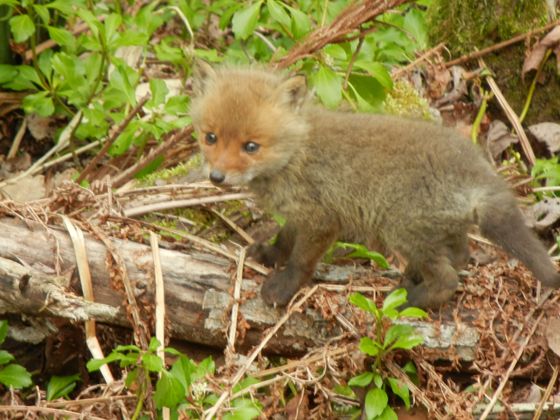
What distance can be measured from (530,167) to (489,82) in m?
0.96

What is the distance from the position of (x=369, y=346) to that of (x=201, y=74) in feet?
7.09

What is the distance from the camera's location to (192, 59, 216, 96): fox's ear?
5.07 metres

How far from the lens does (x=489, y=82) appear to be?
23.4 ft

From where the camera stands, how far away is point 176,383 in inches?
149

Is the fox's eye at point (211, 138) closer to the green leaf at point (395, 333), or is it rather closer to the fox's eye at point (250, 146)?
the fox's eye at point (250, 146)

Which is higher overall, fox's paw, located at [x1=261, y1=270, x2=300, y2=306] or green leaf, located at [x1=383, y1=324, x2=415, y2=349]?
green leaf, located at [x1=383, y1=324, x2=415, y2=349]

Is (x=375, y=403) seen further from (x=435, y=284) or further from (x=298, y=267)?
(x=298, y=267)

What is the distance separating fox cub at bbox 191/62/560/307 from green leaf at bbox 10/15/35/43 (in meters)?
1.98

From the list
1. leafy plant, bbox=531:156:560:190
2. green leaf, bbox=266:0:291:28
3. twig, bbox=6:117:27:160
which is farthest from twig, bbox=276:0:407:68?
twig, bbox=6:117:27:160

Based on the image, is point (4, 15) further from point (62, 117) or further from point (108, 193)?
point (108, 193)

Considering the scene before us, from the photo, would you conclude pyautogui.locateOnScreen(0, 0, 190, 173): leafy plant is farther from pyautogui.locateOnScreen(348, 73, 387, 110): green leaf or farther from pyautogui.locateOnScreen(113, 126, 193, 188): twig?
pyautogui.locateOnScreen(348, 73, 387, 110): green leaf

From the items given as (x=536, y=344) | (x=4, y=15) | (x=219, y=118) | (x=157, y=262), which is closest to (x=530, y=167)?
(x=536, y=344)

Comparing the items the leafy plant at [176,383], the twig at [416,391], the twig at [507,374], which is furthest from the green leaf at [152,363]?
the twig at [507,374]

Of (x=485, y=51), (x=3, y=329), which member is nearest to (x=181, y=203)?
(x=3, y=329)
